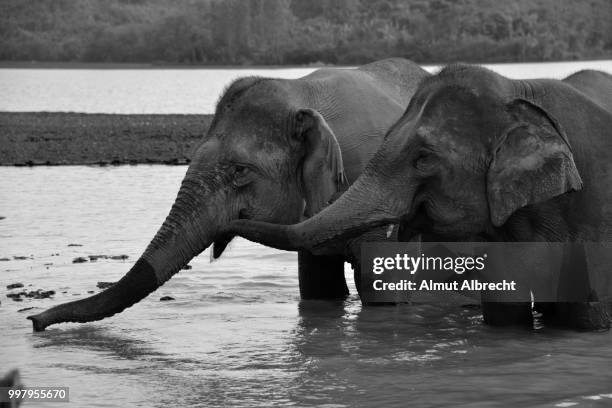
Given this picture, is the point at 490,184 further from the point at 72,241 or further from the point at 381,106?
the point at 72,241

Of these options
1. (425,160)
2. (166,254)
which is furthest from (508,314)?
(166,254)

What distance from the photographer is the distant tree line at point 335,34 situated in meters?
128

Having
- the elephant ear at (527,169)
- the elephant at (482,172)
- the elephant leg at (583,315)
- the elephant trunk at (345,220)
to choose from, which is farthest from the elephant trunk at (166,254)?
the elephant leg at (583,315)

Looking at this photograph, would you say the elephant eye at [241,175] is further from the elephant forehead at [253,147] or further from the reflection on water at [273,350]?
the reflection on water at [273,350]

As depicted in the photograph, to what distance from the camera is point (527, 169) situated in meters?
7.65

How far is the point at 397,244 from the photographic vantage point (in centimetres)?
920

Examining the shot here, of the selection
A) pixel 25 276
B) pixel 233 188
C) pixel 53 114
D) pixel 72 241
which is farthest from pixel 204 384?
pixel 53 114

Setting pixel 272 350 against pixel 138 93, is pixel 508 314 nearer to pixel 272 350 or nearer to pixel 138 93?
pixel 272 350

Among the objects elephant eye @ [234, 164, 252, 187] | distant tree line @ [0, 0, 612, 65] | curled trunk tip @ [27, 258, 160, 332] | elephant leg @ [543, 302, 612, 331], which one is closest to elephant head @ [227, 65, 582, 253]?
elephant leg @ [543, 302, 612, 331]

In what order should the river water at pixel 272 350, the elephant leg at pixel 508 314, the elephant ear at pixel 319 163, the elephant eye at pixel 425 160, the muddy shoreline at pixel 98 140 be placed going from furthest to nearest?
the muddy shoreline at pixel 98 140, the elephant ear at pixel 319 163, the elephant leg at pixel 508 314, the elephant eye at pixel 425 160, the river water at pixel 272 350

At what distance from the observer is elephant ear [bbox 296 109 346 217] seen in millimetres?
8875

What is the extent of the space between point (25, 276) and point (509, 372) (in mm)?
4984

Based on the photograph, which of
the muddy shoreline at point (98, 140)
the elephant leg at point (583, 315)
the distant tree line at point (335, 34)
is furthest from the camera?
the distant tree line at point (335, 34)

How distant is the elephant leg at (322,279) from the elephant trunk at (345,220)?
216cm
